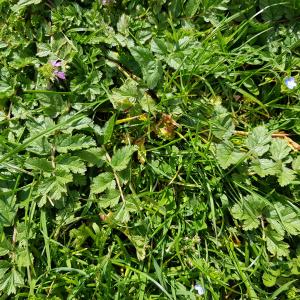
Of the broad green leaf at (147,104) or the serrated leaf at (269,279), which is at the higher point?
the broad green leaf at (147,104)

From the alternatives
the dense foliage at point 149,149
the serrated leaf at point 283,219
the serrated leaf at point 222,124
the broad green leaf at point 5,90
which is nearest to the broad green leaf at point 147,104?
the dense foliage at point 149,149

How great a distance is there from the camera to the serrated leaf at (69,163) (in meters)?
2.38

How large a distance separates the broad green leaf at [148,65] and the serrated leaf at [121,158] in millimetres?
357

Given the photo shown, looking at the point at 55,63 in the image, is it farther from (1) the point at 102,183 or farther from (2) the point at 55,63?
(1) the point at 102,183

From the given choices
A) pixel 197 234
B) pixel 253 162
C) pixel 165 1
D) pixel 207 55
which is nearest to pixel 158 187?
pixel 197 234

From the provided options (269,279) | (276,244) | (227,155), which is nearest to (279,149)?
(227,155)

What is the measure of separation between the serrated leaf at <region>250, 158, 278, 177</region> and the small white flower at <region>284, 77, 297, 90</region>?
401 mm

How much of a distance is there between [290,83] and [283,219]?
0.70 metres

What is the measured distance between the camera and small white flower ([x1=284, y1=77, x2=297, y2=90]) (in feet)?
8.29

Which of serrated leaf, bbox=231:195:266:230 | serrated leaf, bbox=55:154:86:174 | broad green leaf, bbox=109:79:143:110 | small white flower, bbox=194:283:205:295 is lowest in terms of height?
small white flower, bbox=194:283:205:295

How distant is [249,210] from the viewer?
8.00ft

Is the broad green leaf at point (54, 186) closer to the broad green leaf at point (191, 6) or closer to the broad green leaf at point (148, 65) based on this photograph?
the broad green leaf at point (148, 65)

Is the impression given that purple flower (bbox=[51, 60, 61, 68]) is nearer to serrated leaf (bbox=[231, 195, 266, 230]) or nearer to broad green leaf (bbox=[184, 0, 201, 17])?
broad green leaf (bbox=[184, 0, 201, 17])

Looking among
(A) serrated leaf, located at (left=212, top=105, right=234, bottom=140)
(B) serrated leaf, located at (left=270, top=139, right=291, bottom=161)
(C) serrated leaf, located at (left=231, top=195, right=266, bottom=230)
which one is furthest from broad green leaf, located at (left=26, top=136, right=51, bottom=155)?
(B) serrated leaf, located at (left=270, top=139, right=291, bottom=161)
